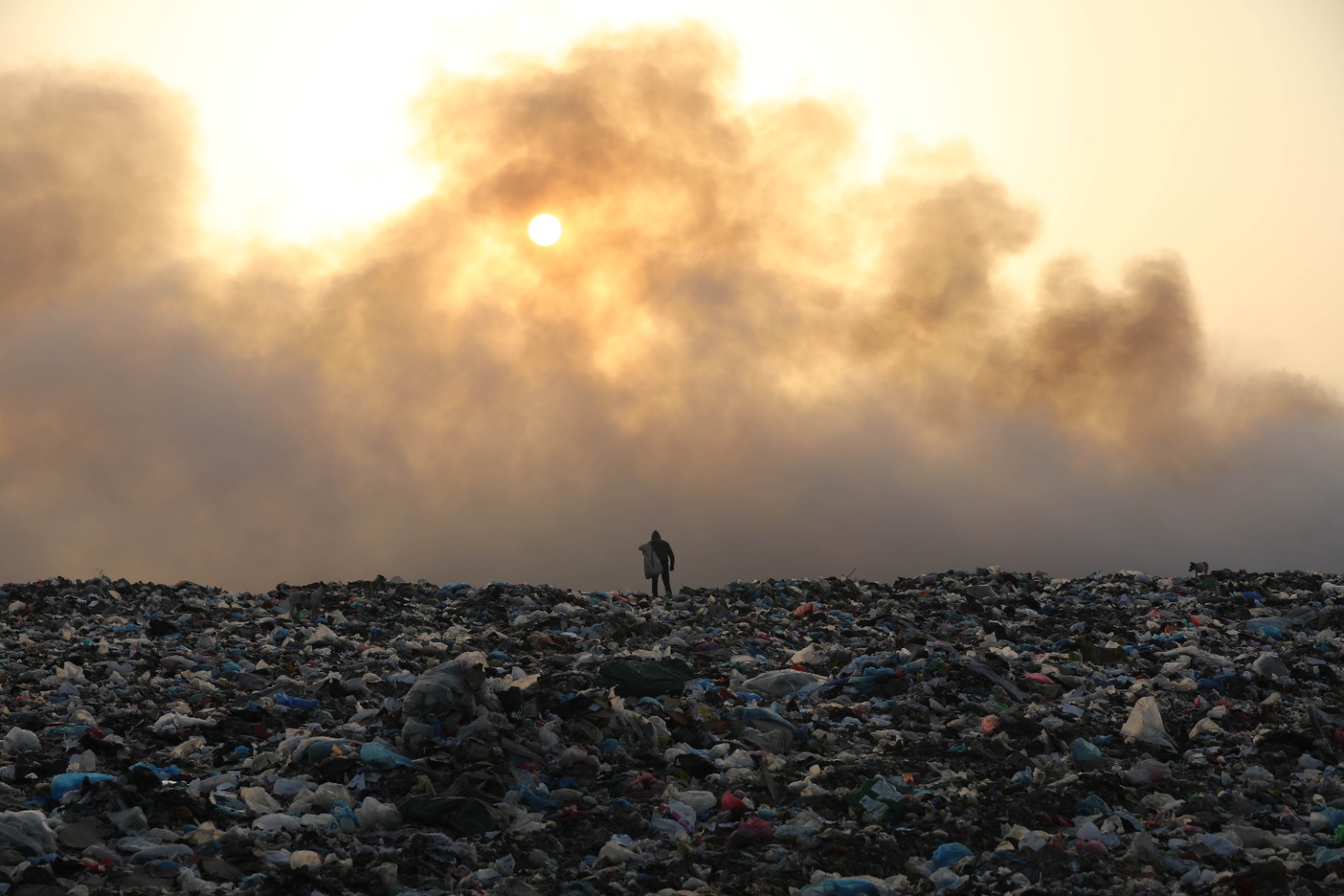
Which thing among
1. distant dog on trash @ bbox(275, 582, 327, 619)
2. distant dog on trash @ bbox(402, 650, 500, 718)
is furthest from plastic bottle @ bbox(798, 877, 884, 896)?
distant dog on trash @ bbox(275, 582, 327, 619)

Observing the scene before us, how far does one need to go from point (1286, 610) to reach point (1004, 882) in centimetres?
842

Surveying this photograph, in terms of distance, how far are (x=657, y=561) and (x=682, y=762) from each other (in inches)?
323

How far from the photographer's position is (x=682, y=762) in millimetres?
6629

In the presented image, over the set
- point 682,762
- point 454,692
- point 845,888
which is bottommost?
point 845,888

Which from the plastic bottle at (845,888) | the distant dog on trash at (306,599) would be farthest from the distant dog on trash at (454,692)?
the distant dog on trash at (306,599)

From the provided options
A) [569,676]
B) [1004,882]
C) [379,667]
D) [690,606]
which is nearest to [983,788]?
[1004,882]

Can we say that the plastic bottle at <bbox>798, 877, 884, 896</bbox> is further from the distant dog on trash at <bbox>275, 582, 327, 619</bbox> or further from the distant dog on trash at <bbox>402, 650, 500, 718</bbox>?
the distant dog on trash at <bbox>275, 582, 327, 619</bbox>

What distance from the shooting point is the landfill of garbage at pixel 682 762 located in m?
5.23

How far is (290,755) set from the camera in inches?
257

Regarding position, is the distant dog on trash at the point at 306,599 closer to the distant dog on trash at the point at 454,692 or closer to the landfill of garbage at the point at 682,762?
the landfill of garbage at the point at 682,762

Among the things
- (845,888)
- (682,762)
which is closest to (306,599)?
(682,762)

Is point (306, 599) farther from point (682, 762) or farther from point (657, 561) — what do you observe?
point (682, 762)

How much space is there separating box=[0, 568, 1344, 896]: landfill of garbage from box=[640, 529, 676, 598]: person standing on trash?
3826 mm

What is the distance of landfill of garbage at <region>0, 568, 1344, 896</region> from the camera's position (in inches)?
206
